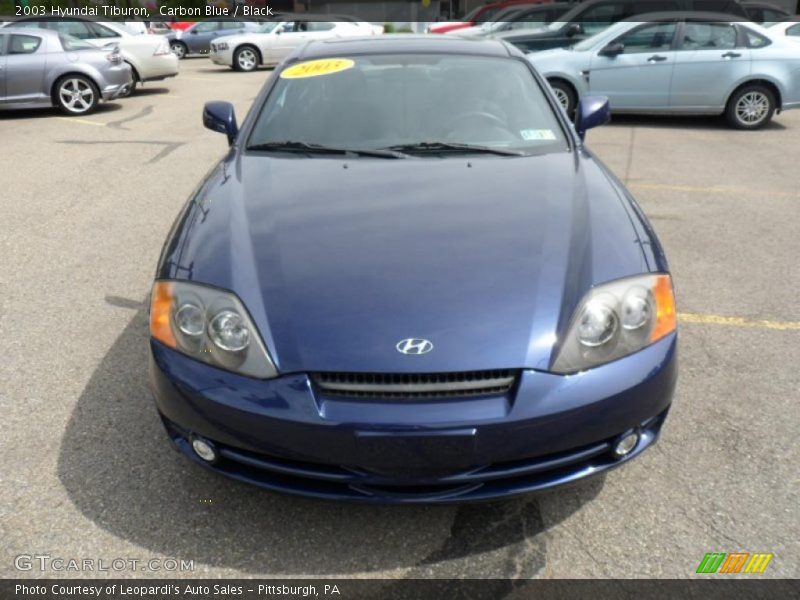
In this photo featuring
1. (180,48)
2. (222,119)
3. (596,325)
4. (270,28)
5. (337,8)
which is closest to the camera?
(596,325)

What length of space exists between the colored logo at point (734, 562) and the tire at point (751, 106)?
8972mm

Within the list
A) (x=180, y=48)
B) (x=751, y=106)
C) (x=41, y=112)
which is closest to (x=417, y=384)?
(x=751, y=106)

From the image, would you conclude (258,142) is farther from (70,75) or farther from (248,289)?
(70,75)

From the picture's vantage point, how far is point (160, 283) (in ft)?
8.30

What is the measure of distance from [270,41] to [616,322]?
18.8 meters

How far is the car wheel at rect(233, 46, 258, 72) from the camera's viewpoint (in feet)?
62.3

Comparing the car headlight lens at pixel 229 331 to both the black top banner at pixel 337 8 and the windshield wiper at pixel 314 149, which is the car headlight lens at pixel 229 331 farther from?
the black top banner at pixel 337 8

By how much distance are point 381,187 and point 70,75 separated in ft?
32.6

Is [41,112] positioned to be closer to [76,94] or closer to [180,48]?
[76,94]

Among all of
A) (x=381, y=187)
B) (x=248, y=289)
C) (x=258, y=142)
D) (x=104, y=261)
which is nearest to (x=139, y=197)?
(x=104, y=261)

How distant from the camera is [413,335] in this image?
2.17m

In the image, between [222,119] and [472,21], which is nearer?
[222,119]

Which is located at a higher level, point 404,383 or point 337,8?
point 404,383

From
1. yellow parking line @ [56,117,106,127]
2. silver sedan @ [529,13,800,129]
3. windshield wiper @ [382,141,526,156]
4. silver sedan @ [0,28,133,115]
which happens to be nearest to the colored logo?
windshield wiper @ [382,141,526,156]
